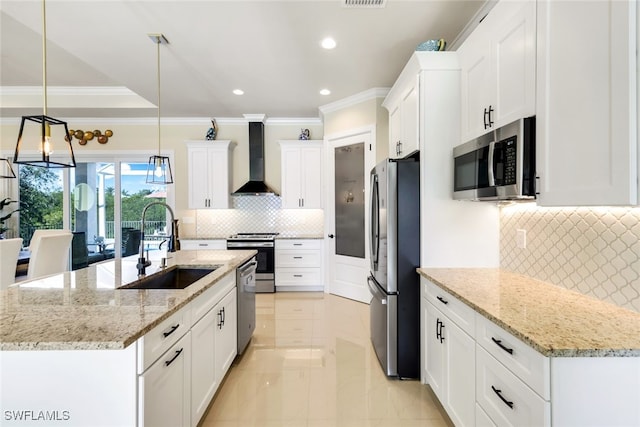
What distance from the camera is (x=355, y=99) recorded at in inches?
169

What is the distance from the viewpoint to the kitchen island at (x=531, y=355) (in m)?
1.03

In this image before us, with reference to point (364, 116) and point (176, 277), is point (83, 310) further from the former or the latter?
point (364, 116)

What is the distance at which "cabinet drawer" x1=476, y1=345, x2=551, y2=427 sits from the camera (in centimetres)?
108

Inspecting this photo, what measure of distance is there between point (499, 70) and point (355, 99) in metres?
2.68

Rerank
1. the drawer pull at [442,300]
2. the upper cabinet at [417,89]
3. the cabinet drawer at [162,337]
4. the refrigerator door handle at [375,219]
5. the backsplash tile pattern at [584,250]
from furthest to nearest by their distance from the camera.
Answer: the refrigerator door handle at [375,219] < the upper cabinet at [417,89] < the drawer pull at [442,300] < the backsplash tile pattern at [584,250] < the cabinet drawer at [162,337]

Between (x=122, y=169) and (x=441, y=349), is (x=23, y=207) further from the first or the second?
(x=441, y=349)

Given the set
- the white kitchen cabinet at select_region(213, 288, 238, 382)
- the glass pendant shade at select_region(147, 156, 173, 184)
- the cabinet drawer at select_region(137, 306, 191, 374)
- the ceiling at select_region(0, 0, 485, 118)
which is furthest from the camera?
the glass pendant shade at select_region(147, 156, 173, 184)

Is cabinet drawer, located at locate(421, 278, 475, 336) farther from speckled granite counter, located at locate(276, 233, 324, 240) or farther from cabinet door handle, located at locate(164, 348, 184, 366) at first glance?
speckled granite counter, located at locate(276, 233, 324, 240)

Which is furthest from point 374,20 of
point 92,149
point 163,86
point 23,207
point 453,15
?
point 23,207

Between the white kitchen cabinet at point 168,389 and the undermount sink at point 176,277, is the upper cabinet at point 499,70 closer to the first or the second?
the white kitchen cabinet at point 168,389

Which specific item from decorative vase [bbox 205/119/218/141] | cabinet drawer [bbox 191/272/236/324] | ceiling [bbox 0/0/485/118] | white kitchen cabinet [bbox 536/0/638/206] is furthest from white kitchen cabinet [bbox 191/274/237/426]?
decorative vase [bbox 205/119/218/141]

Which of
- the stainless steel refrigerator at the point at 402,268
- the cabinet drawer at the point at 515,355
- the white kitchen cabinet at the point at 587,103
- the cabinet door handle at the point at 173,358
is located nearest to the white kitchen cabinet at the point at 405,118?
the stainless steel refrigerator at the point at 402,268

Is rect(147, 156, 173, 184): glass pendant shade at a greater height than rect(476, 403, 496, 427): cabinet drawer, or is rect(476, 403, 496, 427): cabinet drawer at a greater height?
rect(147, 156, 173, 184): glass pendant shade

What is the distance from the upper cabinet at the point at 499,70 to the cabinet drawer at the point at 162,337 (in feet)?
6.56
